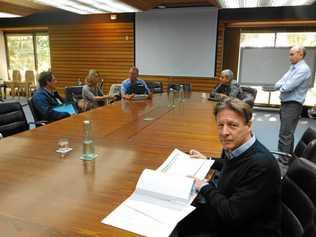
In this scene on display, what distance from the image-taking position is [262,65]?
682cm

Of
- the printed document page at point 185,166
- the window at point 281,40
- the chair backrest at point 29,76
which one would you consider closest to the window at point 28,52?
the chair backrest at point 29,76

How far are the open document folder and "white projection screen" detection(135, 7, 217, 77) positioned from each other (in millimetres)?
5850

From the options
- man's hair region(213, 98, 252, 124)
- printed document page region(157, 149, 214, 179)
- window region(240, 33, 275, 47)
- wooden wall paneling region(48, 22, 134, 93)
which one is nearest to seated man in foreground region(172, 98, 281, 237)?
man's hair region(213, 98, 252, 124)

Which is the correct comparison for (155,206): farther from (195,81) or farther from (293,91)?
(195,81)

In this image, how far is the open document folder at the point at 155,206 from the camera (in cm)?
109

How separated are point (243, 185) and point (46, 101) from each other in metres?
2.91

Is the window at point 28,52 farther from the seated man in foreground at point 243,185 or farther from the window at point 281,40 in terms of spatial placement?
the seated man in foreground at point 243,185

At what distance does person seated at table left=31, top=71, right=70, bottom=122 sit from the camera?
3.39 m

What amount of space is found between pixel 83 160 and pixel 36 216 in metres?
0.66

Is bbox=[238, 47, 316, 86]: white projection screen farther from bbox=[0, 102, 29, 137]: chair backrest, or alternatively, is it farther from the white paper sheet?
the white paper sheet

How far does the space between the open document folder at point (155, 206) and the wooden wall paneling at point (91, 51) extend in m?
6.35

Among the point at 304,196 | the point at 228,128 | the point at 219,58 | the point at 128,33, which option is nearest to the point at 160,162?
the point at 228,128

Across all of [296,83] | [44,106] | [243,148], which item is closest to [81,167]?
[243,148]

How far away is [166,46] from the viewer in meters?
7.02
